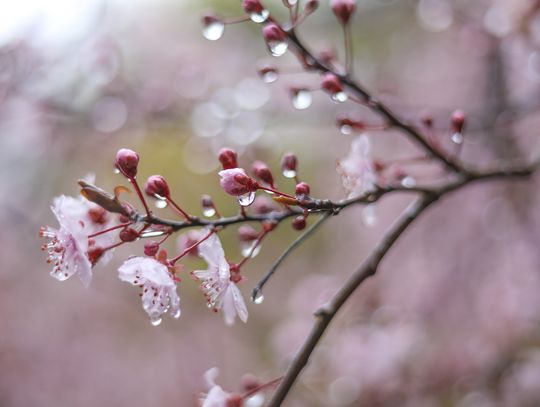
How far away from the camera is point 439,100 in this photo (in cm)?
597

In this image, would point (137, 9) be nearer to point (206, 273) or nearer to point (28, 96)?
point (28, 96)

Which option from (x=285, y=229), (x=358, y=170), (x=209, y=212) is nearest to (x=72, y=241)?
(x=209, y=212)

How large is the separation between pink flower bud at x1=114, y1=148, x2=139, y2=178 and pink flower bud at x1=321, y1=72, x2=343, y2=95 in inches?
18.8

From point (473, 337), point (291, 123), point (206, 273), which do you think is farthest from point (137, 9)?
point (206, 273)

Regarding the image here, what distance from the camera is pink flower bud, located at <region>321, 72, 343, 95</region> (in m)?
1.45

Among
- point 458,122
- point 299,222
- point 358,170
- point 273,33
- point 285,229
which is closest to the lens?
point 299,222

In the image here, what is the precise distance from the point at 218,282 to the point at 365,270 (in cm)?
30

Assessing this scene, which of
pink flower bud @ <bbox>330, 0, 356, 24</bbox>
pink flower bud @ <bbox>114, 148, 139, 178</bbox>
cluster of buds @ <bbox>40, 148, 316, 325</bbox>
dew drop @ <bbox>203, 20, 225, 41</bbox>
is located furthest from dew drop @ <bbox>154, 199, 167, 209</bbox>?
pink flower bud @ <bbox>330, 0, 356, 24</bbox>

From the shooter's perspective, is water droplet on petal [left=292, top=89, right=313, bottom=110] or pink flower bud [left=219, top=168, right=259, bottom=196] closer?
pink flower bud [left=219, top=168, right=259, bottom=196]

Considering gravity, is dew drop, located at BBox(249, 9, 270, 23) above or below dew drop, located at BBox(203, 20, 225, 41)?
above

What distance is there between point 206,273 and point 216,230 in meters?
0.12

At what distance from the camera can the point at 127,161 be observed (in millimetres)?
1197

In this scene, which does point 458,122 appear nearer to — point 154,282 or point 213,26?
point 213,26

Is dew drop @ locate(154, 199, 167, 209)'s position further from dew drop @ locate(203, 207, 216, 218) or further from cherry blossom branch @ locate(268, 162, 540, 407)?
cherry blossom branch @ locate(268, 162, 540, 407)
